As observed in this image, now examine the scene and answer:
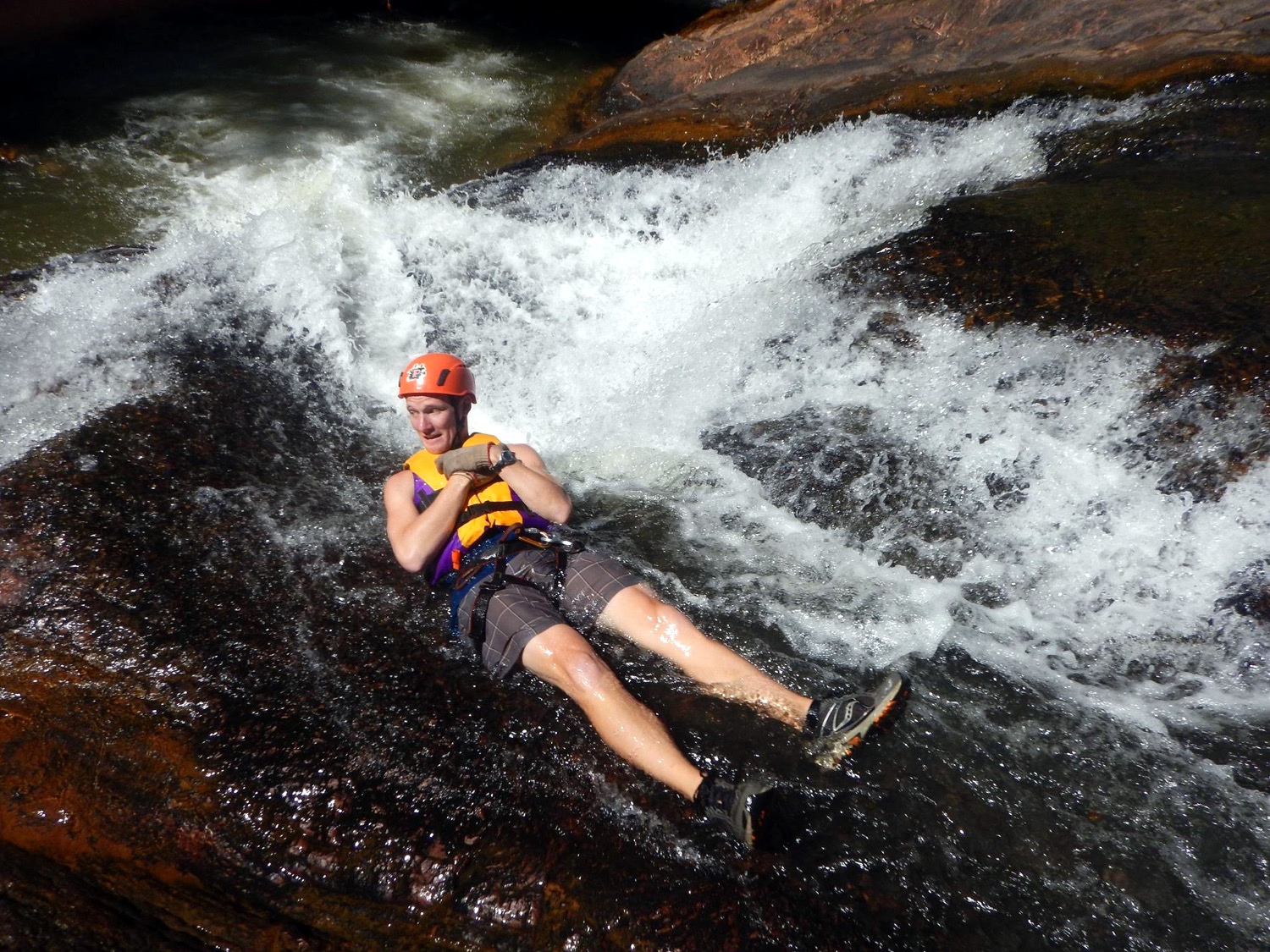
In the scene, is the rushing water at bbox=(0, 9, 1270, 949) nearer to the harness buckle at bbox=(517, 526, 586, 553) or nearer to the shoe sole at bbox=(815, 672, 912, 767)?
the shoe sole at bbox=(815, 672, 912, 767)

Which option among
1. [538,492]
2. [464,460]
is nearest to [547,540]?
[538,492]

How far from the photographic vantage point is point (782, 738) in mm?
3287

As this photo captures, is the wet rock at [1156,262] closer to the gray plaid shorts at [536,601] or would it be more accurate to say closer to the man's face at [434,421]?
the gray plaid shorts at [536,601]

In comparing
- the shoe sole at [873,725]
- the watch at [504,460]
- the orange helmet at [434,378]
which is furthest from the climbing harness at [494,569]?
the shoe sole at [873,725]

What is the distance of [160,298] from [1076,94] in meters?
7.62

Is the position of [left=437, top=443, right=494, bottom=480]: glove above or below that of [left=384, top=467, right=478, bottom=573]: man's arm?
above

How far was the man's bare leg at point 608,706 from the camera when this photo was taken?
117 inches

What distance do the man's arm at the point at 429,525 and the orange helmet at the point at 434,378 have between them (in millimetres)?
480

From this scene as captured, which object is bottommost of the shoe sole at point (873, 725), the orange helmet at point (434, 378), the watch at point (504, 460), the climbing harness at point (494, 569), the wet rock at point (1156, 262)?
the shoe sole at point (873, 725)

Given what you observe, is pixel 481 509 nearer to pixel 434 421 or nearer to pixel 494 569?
pixel 494 569

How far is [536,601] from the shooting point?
11.7 feet

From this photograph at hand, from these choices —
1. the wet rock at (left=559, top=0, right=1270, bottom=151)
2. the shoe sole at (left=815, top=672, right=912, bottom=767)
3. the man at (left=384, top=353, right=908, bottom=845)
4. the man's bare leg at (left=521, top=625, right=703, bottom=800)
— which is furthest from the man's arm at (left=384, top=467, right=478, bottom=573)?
the wet rock at (left=559, top=0, right=1270, bottom=151)

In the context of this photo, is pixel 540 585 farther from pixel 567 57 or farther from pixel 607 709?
pixel 567 57

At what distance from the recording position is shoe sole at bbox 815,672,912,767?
122 inches
